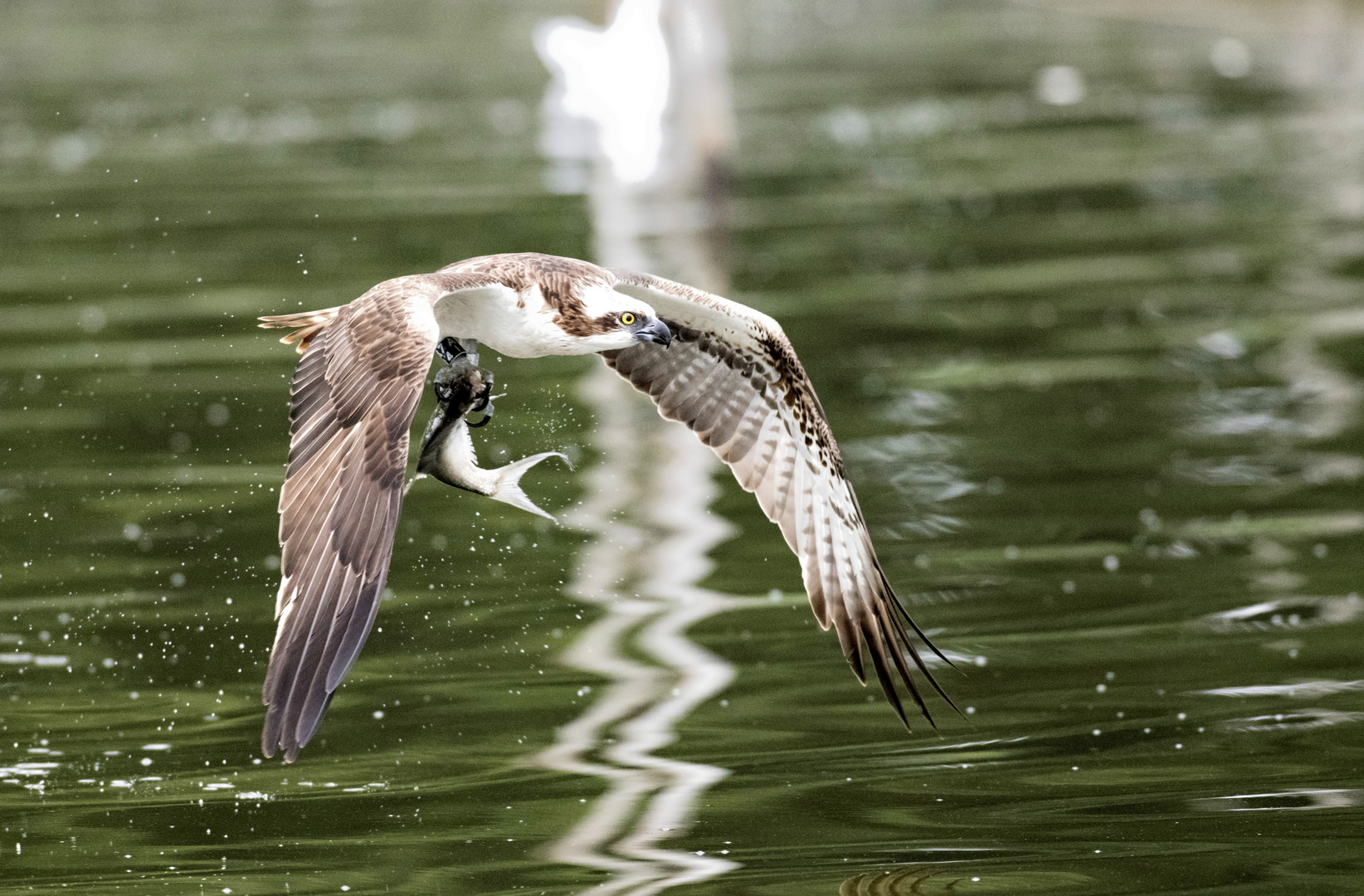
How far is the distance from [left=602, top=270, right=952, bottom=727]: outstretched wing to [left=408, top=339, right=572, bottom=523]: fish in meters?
0.95

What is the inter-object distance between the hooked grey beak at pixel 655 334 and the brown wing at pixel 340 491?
107 cm

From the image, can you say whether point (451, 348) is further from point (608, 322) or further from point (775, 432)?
point (775, 432)

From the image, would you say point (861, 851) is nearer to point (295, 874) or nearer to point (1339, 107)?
point (295, 874)

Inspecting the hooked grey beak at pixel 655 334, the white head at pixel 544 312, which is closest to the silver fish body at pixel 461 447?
the white head at pixel 544 312

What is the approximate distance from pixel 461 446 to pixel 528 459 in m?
0.31

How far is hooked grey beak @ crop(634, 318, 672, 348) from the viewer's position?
8.23 meters

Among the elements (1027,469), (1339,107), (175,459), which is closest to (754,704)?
(1027,469)

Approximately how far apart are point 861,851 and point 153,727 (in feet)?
10.7

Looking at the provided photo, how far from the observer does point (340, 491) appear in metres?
6.90

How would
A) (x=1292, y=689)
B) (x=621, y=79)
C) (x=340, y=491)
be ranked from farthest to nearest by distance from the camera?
(x=621, y=79) < (x=1292, y=689) < (x=340, y=491)

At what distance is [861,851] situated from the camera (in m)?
7.80

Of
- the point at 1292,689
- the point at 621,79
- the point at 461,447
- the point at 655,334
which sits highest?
the point at 655,334

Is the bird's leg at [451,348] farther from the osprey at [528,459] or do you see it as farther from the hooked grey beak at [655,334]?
the hooked grey beak at [655,334]

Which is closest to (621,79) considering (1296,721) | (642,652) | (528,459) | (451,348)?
(642,652)
